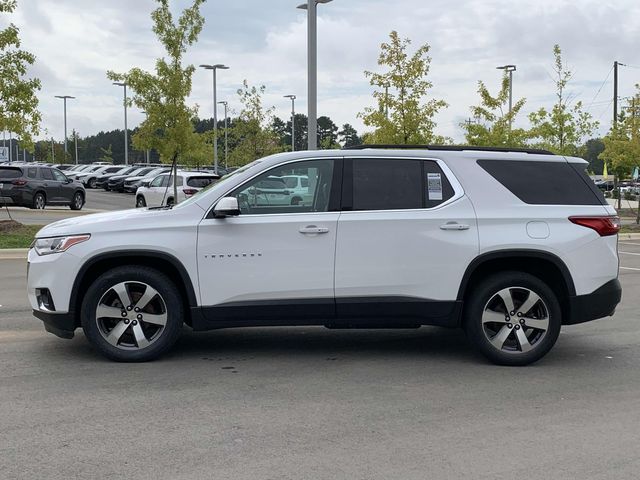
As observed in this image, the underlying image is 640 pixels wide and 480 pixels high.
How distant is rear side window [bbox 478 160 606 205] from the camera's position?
639 cm

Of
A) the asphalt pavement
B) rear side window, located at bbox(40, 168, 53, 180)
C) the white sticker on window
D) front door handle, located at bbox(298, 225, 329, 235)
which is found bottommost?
the asphalt pavement

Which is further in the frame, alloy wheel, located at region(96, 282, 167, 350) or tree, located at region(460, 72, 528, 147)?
tree, located at region(460, 72, 528, 147)

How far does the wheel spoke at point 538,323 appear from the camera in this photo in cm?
624

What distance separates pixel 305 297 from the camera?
610 centimetres

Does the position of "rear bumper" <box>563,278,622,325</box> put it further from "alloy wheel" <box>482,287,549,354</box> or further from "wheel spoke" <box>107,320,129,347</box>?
"wheel spoke" <box>107,320,129,347</box>

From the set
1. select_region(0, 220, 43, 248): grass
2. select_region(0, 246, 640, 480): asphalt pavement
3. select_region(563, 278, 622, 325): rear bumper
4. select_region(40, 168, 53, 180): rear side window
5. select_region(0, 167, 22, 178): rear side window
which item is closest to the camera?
select_region(0, 246, 640, 480): asphalt pavement

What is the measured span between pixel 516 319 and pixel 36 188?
2310 centimetres

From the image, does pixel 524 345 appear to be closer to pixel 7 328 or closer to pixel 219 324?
pixel 219 324

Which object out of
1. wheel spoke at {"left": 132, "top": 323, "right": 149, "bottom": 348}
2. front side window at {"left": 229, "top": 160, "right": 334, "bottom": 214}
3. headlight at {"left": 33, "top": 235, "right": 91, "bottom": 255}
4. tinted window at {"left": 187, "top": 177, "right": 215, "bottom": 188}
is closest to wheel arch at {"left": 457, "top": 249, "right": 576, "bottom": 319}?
front side window at {"left": 229, "top": 160, "right": 334, "bottom": 214}

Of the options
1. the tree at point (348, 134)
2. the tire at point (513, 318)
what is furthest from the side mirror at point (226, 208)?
the tree at point (348, 134)

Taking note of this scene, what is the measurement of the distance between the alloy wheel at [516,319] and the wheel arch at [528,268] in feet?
0.76

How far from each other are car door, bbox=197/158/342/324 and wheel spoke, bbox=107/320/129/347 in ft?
2.24

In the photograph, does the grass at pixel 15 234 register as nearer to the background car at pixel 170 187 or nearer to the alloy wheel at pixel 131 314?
the background car at pixel 170 187

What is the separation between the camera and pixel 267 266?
6.06m
